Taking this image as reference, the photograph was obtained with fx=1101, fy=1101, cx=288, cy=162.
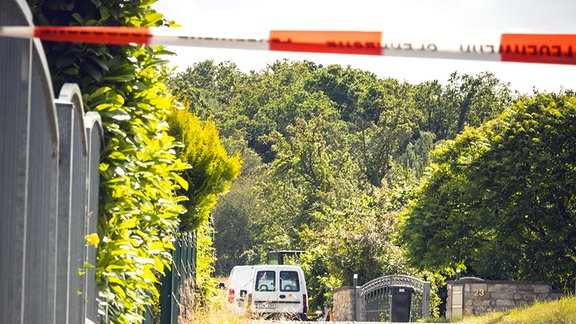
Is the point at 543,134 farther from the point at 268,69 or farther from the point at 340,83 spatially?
the point at 268,69

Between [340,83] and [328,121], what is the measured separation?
8.48m

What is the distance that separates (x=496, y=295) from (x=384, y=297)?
19.3 feet

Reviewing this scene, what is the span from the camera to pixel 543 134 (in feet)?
98.6

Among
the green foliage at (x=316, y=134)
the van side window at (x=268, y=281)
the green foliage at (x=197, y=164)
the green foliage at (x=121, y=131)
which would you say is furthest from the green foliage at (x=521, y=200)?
the green foliage at (x=121, y=131)

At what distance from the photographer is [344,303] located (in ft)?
117

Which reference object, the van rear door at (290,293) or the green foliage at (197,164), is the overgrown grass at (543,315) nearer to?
the van rear door at (290,293)

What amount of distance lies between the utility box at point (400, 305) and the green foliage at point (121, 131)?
24.9m

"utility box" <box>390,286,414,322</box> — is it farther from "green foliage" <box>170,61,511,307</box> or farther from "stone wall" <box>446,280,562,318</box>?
"green foliage" <box>170,61,511,307</box>

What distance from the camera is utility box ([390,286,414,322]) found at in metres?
32.4

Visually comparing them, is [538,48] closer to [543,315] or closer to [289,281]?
[543,315]

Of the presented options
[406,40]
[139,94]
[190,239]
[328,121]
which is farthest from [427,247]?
[328,121]

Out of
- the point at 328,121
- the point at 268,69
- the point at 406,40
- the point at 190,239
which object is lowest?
the point at 190,239

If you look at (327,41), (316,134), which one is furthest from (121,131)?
(316,134)

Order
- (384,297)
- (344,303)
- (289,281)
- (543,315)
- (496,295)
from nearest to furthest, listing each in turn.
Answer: (543,315) < (289,281) < (496,295) < (384,297) < (344,303)
